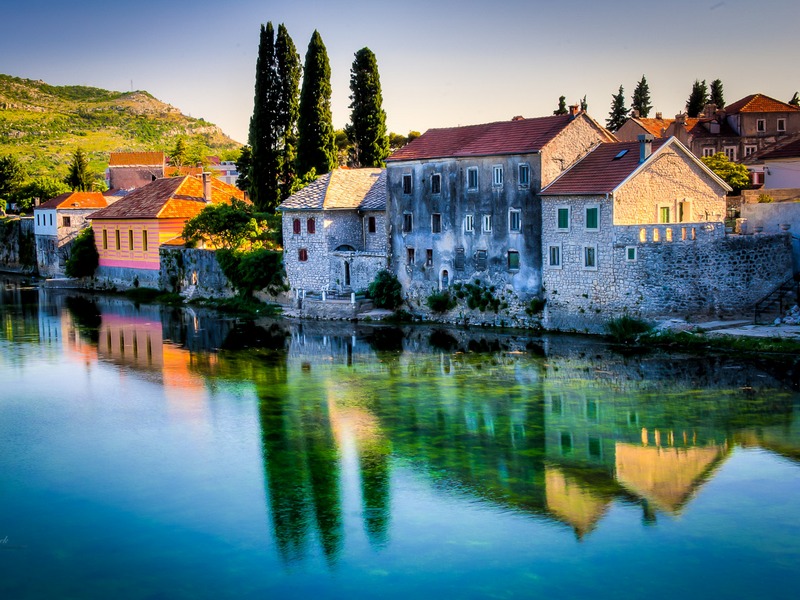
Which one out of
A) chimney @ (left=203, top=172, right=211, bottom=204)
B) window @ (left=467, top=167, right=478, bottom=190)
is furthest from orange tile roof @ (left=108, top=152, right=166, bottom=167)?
window @ (left=467, top=167, right=478, bottom=190)

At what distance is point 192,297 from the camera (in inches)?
2012

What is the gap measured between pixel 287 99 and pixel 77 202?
67.5 feet

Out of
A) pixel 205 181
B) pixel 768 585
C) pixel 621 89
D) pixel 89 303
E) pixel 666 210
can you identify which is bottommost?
pixel 768 585

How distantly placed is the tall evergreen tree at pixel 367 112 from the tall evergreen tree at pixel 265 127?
4600 mm

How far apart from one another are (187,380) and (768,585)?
800 inches

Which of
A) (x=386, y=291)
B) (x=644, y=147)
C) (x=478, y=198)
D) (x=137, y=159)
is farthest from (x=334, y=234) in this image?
(x=137, y=159)

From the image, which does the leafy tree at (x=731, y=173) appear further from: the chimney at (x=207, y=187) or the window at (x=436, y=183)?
the chimney at (x=207, y=187)

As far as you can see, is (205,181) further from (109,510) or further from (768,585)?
(768,585)

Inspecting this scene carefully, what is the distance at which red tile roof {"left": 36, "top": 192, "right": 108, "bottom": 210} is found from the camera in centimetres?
6525

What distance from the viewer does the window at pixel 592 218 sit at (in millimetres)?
34438

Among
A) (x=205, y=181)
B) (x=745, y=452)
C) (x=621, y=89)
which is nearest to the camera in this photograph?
(x=745, y=452)

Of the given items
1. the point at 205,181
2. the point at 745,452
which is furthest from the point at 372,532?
the point at 205,181

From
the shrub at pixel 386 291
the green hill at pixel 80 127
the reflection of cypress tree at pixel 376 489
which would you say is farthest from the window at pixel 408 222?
the green hill at pixel 80 127

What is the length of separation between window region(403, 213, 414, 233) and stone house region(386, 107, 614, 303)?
44mm
